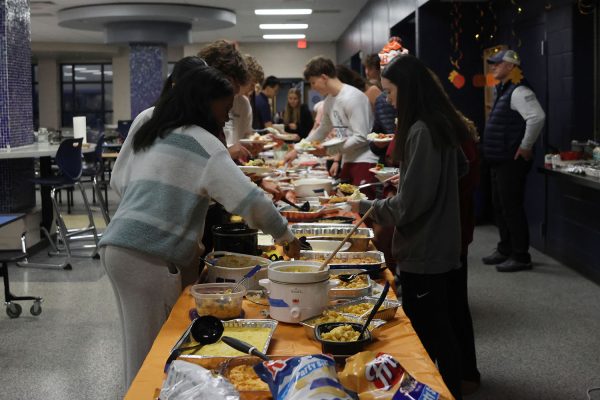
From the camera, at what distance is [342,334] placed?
1688 millimetres

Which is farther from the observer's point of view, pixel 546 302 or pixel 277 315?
pixel 546 302

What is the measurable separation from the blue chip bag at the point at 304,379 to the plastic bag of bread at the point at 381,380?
0.35ft

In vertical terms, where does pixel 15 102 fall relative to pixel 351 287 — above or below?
above

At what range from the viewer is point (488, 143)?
5.73 meters

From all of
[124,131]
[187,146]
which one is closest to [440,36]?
[187,146]

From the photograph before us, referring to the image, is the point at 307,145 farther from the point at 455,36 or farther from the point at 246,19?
the point at 246,19

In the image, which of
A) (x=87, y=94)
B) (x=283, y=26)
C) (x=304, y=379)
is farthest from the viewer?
(x=87, y=94)

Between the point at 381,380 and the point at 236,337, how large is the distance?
514 millimetres

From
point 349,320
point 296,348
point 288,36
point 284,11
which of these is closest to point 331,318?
point 349,320

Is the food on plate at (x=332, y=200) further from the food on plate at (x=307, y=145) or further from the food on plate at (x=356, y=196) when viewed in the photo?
the food on plate at (x=307, y=145)

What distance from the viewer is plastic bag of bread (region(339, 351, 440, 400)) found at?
1.28 meters

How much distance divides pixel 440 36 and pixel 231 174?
18.1 feet

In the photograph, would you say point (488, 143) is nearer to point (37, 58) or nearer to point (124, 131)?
point (124, 131)

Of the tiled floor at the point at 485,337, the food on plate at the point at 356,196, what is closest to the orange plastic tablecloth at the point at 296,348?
the tiled floor at the point at 485,337
